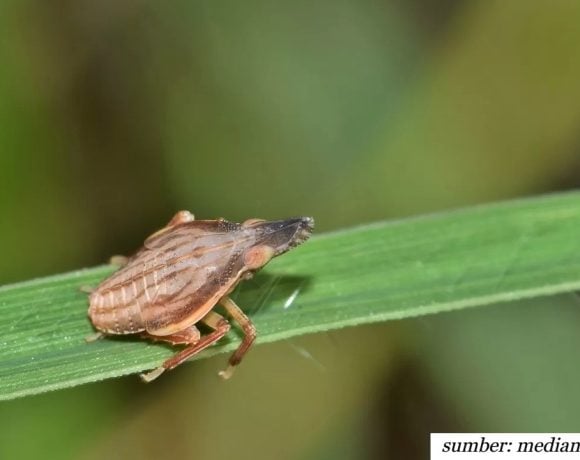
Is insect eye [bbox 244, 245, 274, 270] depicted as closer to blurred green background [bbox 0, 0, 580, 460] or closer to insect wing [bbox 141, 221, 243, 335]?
insect wing [bbox 141, 221, 243, 335]

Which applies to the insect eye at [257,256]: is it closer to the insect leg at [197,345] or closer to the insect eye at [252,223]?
the insect eye at [252,223]

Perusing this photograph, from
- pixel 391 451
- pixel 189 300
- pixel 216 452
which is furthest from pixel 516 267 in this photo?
pixel 216 452

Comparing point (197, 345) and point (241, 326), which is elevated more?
point (241, 326)

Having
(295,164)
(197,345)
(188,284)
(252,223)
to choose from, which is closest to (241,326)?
(197,345)

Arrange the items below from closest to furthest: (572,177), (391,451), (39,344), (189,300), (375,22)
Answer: (39,344) → (189,300) → (391,451) → (572,177) → (375,22)

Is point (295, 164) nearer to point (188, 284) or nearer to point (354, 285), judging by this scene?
point (354, 285)

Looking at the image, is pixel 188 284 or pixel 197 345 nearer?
pixel 197 345

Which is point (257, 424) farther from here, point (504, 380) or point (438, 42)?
point (438, 42)
